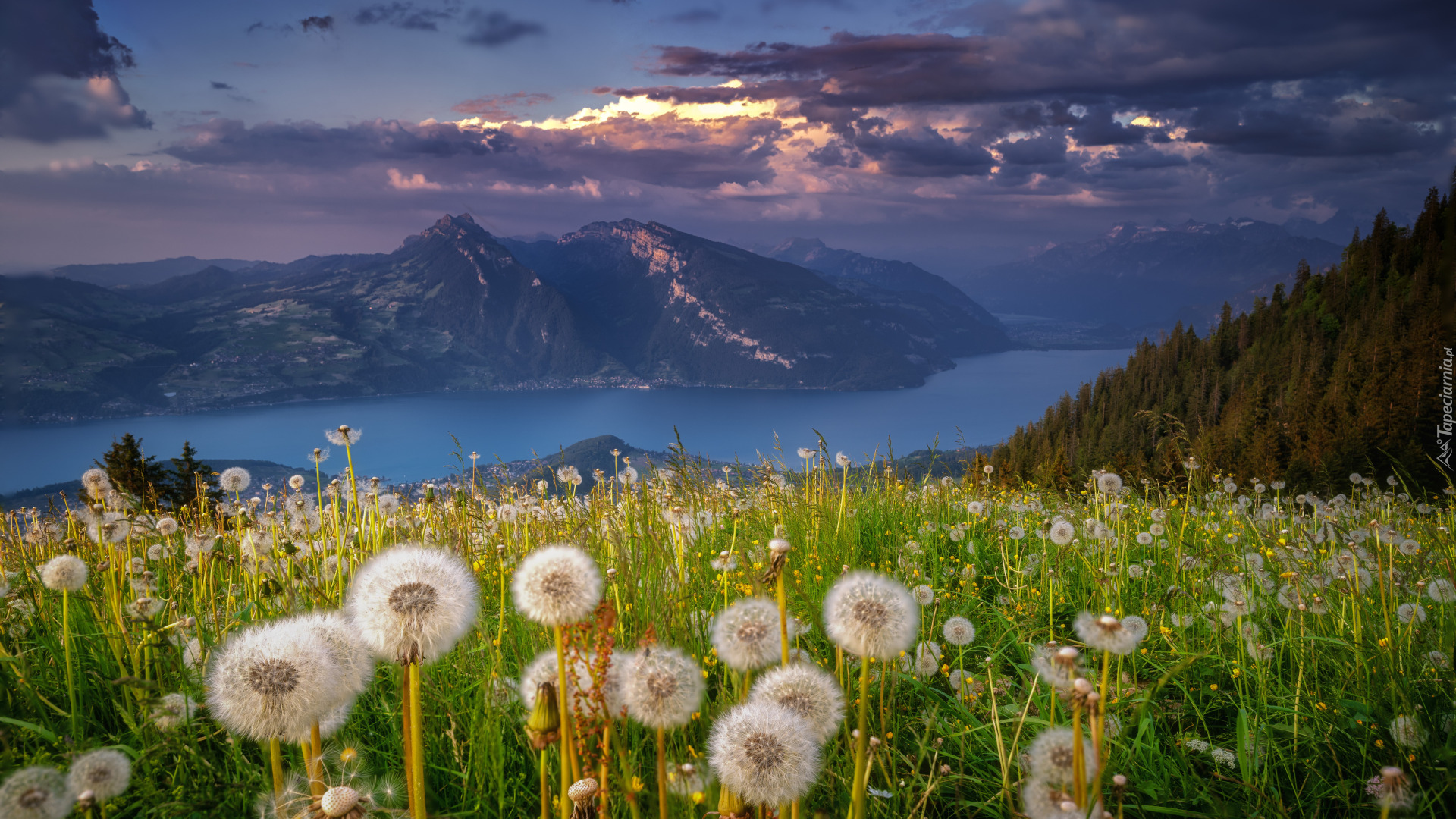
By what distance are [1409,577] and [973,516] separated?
11.2ft

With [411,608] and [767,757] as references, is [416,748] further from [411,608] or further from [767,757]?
[767,757]

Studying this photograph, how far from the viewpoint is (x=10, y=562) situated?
5195 millimetres

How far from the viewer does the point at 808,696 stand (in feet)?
6.48

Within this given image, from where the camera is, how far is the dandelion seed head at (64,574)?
109 inches

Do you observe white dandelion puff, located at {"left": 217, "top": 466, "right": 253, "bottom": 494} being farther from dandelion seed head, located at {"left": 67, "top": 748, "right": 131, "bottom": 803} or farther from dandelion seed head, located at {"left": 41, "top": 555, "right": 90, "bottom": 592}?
dandelion seed head, located at {"left": 67, "top": 748, "right": 131, "bottom": 803}

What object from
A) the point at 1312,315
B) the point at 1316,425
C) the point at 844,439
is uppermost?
the point at 1312,315

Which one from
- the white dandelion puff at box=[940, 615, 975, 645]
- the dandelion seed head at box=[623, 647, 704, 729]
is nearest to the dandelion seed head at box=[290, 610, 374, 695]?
the dandelion seed head at box=[623, 647, 704, 729]

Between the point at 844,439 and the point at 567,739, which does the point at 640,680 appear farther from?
the point at 844,439

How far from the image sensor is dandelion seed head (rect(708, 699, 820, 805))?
5.30ft

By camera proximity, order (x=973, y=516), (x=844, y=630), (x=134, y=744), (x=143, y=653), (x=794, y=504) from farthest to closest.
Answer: (x=973, y=516) < (x=794, y=504) < (x=143, y=653) < (x=134, y=744) < (x=844, y=630)

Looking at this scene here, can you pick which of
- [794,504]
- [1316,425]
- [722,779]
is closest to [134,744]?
[722,779]

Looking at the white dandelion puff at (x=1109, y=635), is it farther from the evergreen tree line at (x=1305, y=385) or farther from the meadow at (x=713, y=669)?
the evergreen tree line at (x=1305, y=385)

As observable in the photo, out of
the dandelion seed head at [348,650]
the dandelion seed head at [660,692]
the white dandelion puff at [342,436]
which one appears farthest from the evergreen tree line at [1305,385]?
the dandelion seed head at [348,650]

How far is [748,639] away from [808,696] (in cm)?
34
